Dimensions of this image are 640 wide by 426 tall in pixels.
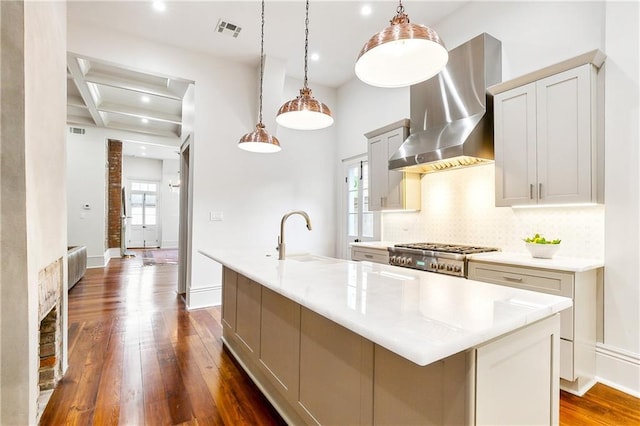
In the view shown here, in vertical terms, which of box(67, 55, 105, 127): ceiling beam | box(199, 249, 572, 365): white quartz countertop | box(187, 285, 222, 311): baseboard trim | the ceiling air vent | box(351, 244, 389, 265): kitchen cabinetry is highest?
the ceiling air vent

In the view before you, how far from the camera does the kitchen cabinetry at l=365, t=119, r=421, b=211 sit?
12.8ft

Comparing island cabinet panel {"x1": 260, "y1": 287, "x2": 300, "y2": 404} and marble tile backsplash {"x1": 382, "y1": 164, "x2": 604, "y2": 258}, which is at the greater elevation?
marble tile backsplash {"x1": 382, "y1": 164, "x2": 604, "y2": 258}

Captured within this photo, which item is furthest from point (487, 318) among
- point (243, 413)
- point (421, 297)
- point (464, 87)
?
point (464, 87)

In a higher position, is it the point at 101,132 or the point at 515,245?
the point at 101,132

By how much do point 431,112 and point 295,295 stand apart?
9.78ft

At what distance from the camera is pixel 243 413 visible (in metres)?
1.97

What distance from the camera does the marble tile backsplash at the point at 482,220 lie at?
255 centimetres

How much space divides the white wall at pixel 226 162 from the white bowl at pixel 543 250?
2.85 m

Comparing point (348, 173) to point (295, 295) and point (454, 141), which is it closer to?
point (454, 141)

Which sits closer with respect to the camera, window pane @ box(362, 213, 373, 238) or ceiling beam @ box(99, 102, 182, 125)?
window pane @ box(362, 213, 373, 238)

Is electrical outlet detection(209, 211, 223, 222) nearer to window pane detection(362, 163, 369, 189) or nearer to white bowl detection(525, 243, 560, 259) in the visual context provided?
window pane detection(362, 163, 369, 189)

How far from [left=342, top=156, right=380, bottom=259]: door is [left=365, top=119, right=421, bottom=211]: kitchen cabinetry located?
1.67 ft

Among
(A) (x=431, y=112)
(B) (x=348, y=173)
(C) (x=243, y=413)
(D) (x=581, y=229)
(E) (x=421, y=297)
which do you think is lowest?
(C) (x=243, y=413)

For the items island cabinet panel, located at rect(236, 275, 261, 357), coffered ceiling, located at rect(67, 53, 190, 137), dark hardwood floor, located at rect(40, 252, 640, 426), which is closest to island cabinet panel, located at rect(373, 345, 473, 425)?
dark hardwood floor, located at rect(40, 252, 640, 426)
